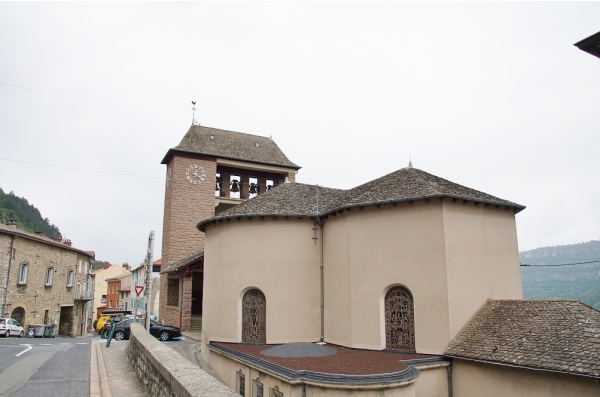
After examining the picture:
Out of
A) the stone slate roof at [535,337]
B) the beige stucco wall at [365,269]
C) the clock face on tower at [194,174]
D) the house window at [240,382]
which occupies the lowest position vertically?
the house window at [240,382]

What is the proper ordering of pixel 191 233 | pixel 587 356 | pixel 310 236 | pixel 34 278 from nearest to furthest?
pixel 587 356, pixel 310 236, pixel 191 233, pixel 34 278

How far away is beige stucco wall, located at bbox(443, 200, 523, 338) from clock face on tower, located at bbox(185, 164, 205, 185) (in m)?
18.2

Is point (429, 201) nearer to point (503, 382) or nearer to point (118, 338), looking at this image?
point (503, 382)

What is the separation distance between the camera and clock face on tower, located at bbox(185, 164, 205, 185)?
2780cm

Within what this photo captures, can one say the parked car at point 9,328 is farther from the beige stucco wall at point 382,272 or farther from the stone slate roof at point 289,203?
the beige stucco wall at point 382,272

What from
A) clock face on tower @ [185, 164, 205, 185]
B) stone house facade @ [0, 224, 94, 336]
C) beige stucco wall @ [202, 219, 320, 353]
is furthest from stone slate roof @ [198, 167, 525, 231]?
stone house facade @ [0, 224, 94, 336]

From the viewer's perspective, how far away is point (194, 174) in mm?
27984

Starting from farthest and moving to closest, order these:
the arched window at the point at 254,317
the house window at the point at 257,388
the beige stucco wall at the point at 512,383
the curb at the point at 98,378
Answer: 1. the arched window at the point at 254,317
2. the house window at the point at 257,388
3. the beige stucco wall at the point at 512,383
4. the curb at the point at 98,378

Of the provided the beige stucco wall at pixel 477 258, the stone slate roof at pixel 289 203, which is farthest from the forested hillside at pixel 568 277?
the beige stucco wall at pixel 477 258

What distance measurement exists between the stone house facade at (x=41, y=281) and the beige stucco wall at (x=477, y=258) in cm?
2953

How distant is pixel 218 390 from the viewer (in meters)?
5.11

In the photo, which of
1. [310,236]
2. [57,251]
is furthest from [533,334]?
[57,251]

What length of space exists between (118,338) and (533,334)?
1850cm

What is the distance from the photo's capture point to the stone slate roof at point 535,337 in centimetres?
1012
